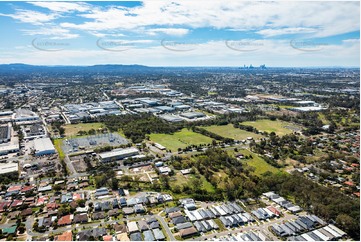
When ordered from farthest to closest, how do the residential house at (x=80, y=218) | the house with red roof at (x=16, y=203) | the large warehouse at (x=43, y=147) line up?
the large warehouse at (x=43, y=147)
the house with red roof at (x=16, y=203)
the residential house at (x=80, y=218)

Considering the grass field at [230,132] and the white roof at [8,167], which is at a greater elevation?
the white roof at [8,167]

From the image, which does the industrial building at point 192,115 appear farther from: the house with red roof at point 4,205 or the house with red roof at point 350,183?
the house with red roof at point 4,205

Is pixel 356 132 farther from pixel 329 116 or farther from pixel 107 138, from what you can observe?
pixel 107 138

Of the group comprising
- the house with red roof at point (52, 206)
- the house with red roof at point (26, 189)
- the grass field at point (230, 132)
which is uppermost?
the grass field at point (230, 132)

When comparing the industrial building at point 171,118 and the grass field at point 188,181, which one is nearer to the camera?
the grass field at point 188,181

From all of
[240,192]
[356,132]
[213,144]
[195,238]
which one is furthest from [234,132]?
[195,238]

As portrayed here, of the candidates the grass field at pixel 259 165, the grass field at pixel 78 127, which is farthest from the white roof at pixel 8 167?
the grass field at pixel 259 165

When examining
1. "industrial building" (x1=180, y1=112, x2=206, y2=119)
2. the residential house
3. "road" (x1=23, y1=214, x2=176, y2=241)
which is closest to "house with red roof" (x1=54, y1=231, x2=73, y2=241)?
"road" (x1=23, y1=214, x2=176, y2=241)
